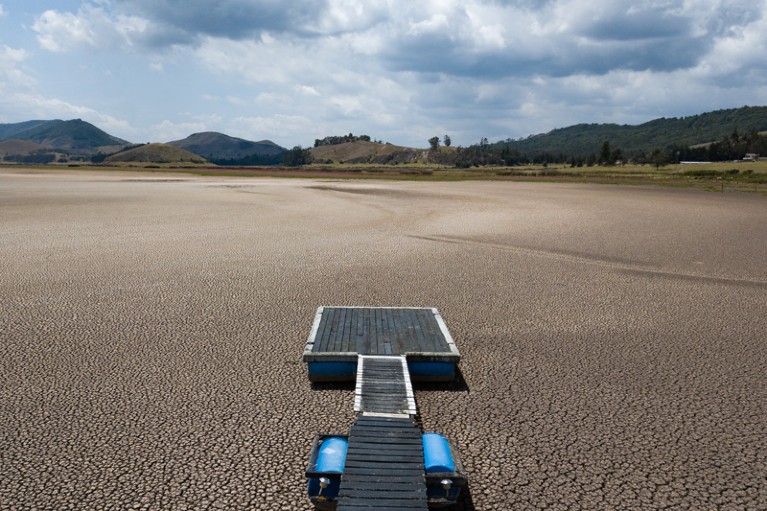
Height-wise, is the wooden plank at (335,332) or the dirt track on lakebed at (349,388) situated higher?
the wooden plank at (335,332)

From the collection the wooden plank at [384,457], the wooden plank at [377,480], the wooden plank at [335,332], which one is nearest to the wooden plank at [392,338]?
the wooden plank at [335,332]

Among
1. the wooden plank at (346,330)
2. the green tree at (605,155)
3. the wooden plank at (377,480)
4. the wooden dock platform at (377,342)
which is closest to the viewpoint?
the wooden plank at (377,480)

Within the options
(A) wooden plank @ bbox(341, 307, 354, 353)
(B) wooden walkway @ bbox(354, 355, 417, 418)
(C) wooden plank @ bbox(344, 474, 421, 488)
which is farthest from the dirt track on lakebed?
(A) wooden plank @ bbox(341, 307, 354, 353)

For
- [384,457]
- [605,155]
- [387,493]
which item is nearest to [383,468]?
[384,457]

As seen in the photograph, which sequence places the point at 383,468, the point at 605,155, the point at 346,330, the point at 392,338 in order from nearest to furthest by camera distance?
the point at 383,468 → the point at 392,338 → the point at 346,330 → the point at 605,155

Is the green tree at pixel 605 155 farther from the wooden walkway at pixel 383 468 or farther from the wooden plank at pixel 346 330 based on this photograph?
the wooden walkway at pixel 383 468

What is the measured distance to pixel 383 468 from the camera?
4.71 meters

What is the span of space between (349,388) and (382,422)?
1.72 meters

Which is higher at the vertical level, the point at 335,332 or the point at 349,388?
the point at 335,332

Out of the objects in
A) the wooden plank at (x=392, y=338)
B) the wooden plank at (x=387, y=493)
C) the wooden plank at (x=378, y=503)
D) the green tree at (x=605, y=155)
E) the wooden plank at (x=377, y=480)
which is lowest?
the wooden plank at (x=378, y=503)

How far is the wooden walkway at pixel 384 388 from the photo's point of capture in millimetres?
5802

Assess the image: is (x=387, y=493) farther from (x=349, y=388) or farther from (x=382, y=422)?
(x=349, y=388)

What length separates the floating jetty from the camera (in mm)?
4512

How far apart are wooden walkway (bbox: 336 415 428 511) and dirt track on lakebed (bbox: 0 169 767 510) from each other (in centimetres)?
62
